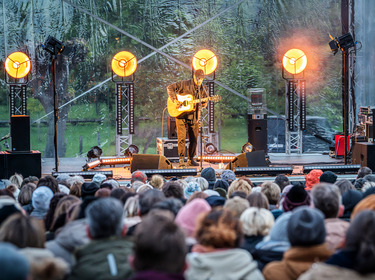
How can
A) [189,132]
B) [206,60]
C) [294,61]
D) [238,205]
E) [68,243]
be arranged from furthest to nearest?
[294,61] < [206,60] < [189,132] < [238,205] < [68,243]

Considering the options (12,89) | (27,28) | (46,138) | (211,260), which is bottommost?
(211,260)

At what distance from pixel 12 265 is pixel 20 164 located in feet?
23.9

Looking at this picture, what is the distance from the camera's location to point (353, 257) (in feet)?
8.67

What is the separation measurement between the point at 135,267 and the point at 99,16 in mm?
11242

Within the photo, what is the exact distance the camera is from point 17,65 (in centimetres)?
1171

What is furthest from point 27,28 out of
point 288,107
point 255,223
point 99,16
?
point 255,223

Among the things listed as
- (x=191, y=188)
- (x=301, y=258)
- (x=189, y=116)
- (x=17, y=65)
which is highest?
(x=17, y=65)

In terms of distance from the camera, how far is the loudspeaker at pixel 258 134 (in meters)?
11.7

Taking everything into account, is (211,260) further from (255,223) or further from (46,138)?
(46,138)

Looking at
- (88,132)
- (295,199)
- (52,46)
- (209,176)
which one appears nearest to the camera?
(295,199)

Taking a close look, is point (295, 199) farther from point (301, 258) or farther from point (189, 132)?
point (189, 132)

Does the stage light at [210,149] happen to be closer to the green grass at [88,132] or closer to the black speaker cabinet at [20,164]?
the green grass at [88,132]

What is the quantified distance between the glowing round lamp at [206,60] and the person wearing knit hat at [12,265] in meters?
10.00

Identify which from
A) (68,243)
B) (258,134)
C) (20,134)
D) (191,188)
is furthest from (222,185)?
(258,134)
